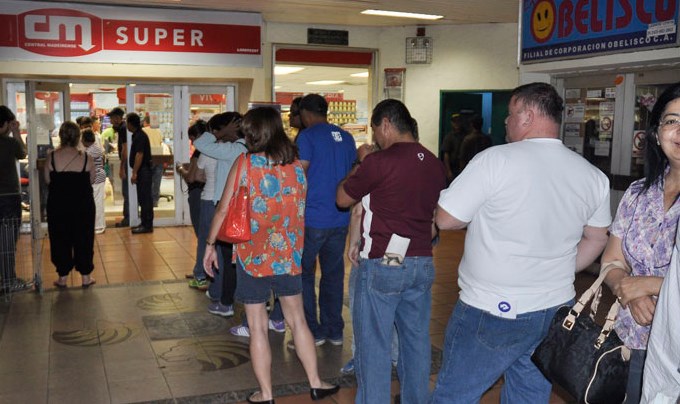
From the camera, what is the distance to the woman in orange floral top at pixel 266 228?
350 cm

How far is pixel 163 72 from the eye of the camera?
9.44m

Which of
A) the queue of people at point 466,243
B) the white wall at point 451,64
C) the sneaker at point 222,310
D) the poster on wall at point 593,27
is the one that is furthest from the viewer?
the white wall at point 451,64

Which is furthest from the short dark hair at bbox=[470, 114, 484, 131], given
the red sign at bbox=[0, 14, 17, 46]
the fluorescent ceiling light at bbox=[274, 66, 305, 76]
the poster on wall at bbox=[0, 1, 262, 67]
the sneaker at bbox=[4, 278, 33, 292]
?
the red sign at bbox=[0, 14, 17, 46]

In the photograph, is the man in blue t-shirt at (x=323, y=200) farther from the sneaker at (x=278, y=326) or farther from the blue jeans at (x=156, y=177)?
the blue jeans at (x=156, y=177)

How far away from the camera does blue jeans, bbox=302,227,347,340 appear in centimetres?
438

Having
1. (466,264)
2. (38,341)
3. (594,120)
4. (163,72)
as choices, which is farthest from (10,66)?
(466,264)

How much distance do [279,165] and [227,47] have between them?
21.5 feet

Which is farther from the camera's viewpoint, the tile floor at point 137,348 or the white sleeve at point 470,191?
the tile floor at point 137,348

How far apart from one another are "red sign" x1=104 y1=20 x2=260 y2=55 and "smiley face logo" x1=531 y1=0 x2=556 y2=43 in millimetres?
4818

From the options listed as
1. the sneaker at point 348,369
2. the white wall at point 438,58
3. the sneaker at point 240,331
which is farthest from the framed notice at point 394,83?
the sneaker at point 348,369

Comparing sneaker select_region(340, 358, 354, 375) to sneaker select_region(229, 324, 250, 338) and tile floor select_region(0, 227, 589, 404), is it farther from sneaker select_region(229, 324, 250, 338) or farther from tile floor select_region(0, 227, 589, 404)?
sneaker select_region(229, 324, 250, 338)

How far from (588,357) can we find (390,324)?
1.19 m

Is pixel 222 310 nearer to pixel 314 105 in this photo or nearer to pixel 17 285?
pixel 314 105

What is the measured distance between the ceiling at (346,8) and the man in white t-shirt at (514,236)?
6453mm
